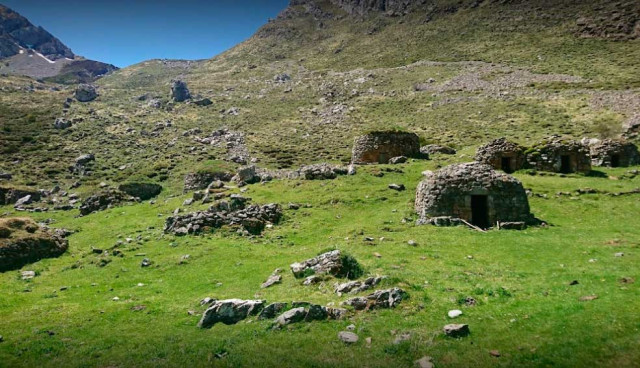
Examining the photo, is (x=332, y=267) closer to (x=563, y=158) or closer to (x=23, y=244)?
(x=23, y=244)

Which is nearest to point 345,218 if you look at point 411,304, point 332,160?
point 411,304

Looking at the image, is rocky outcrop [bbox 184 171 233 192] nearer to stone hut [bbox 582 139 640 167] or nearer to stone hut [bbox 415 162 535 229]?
stone hut [bbox 415 162 535 229]

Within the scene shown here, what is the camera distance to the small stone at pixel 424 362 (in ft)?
25.1

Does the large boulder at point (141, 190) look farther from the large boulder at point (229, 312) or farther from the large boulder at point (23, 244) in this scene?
the large boulder at point (229, 312)

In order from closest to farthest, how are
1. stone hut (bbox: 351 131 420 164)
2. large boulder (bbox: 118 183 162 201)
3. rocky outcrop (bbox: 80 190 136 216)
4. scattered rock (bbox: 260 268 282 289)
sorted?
scattered rock (bbox: 260 268 282 289), rocky outcrop (bbox: 80 190 136 216), stone hut (bbox: 351 131 420 164), large boulder (bbox: 118 183 162 201)

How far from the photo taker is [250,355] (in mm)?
8680

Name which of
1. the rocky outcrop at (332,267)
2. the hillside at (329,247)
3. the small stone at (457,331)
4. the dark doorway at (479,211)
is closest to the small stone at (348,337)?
the hillside at (329,247)

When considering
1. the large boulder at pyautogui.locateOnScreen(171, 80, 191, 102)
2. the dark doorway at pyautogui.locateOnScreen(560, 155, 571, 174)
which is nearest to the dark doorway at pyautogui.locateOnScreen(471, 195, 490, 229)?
the dark doorway at pyautogui.locateOnScreen(560, 155, 571, 174)

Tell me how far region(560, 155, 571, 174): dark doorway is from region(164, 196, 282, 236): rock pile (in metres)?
21.8

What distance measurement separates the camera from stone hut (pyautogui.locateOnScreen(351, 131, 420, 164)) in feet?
119

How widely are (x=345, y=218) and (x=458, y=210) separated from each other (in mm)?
6425

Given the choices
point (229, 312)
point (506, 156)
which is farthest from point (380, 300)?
point (506, 156)

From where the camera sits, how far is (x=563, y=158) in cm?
2911

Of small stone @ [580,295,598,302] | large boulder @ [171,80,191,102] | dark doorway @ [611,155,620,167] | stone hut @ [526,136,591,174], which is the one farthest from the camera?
large boulder @ [171,80,191,102]
